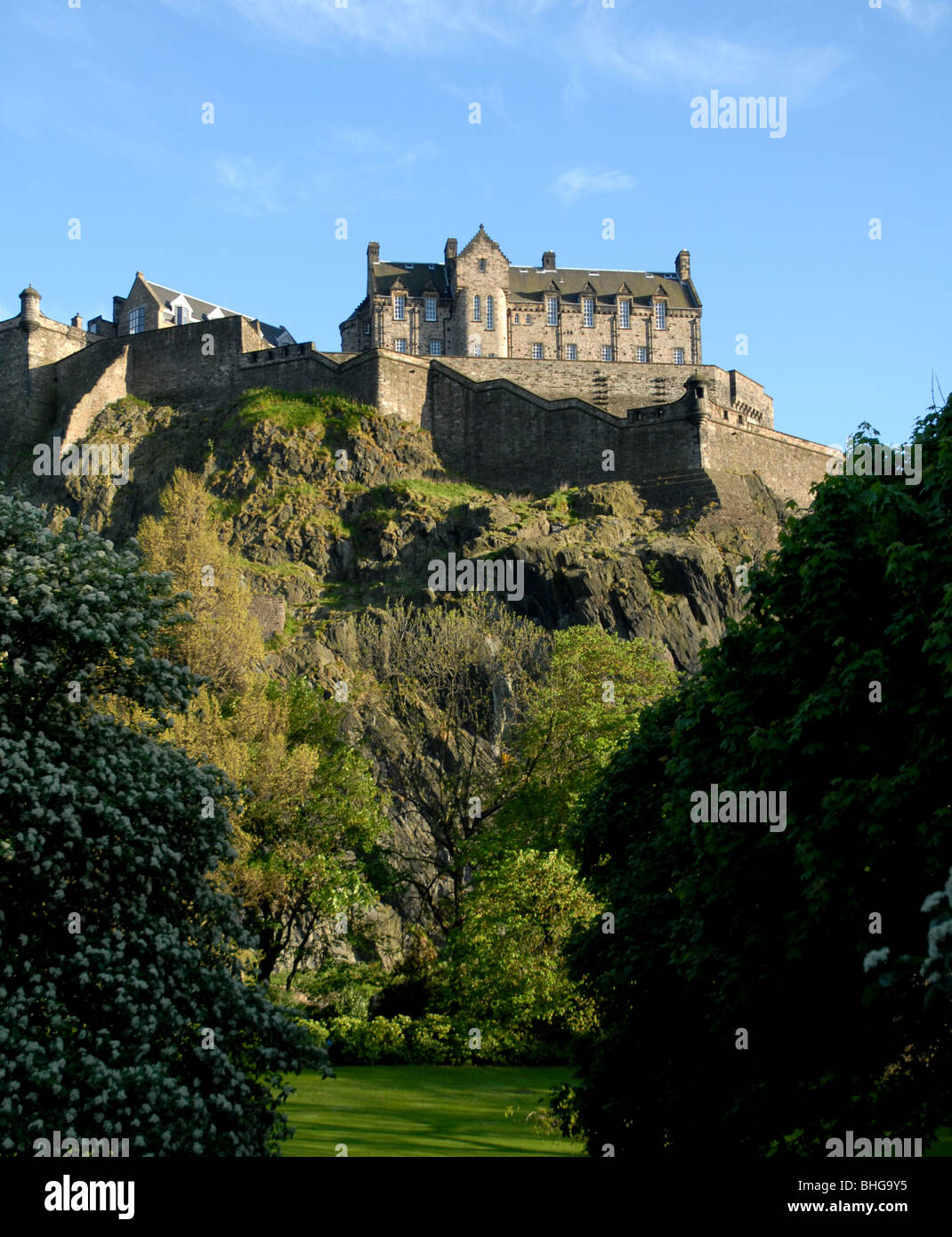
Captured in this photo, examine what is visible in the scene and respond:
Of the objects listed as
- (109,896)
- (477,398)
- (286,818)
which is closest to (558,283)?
(477,398)

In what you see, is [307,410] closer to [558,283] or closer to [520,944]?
[558,283]

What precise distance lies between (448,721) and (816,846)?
25.6m

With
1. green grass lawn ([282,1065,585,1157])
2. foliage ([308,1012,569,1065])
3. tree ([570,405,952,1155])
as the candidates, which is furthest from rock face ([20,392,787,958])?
tree ([570,405,952,1155])

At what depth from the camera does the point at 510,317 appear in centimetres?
7862

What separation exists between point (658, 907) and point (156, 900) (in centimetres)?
756

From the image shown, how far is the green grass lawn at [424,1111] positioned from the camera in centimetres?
2170

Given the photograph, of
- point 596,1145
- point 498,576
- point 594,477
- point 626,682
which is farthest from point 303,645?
point 596,1145

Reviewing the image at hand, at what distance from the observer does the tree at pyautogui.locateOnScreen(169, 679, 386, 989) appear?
1288 inches

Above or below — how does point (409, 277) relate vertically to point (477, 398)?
above

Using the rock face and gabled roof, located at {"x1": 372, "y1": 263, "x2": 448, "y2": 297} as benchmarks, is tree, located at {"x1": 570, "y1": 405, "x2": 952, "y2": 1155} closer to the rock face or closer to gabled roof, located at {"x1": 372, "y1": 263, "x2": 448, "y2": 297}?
the rock face

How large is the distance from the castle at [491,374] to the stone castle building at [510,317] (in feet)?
0.33

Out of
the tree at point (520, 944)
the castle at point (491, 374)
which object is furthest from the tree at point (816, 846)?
the castle at point (491, 374)

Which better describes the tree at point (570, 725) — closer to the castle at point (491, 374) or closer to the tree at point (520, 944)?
the tree at point (520, 944)

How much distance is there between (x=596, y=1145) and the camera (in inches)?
793
